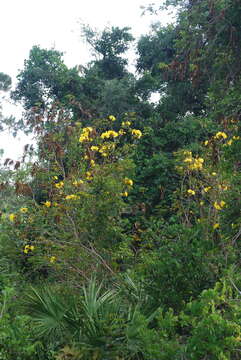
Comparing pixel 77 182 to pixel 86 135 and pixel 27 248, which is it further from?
pixel 27 248

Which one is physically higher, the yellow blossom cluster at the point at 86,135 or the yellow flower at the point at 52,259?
the yellow blossom cluster at the point at 86,135

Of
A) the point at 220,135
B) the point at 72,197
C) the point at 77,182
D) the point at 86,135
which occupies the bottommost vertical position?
the point at 72,197

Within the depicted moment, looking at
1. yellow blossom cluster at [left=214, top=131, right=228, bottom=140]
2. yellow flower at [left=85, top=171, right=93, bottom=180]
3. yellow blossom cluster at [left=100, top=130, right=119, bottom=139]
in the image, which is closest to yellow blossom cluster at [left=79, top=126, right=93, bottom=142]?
yellow blossom cluster at [left=100, top=130, right=119, bottom=139]

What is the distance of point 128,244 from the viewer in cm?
627

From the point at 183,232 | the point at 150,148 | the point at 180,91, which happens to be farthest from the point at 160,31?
the point at 183,232

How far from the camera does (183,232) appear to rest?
4.23 meters

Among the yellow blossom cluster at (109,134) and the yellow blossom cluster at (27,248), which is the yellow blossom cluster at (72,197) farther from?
the yellow blossom cluster at (109,134)

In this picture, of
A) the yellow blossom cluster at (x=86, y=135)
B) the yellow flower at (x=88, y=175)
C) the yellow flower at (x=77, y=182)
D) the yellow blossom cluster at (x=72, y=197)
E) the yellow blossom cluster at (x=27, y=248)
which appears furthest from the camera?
the yellow blossom cluster at (x=86, y=135)

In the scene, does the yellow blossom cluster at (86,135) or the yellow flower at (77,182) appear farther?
the yellow blossom cluster at (86,135)

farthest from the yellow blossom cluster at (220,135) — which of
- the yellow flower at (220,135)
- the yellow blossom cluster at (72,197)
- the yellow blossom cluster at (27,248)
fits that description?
the yellow blossom cluster at (27,248)

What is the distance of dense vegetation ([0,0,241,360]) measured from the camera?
3164mm

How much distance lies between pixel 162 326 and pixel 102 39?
16.0m

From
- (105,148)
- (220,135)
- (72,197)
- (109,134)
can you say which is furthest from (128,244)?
(220,135)

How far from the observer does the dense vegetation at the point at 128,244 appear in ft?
10.4
